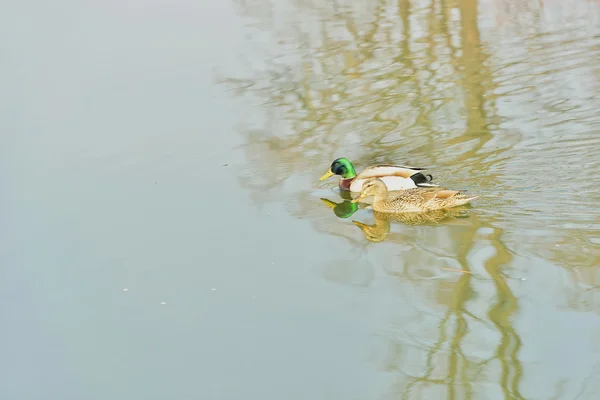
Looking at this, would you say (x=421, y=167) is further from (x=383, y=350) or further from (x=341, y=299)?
(x=383, y=350)

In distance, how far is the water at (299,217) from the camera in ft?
16.7

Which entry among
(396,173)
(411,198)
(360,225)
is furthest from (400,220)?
(396,173)

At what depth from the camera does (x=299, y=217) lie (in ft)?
23.5

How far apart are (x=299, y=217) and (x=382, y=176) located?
33.1 inches

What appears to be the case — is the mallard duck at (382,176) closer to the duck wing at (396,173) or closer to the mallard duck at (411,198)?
the duck wing at (396,173)

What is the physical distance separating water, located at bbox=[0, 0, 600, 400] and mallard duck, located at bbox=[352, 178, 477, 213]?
15 cm

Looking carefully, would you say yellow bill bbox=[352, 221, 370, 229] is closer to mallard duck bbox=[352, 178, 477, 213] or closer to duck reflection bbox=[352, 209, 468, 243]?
duck reflection bbox=[352, 209, 468, 243]

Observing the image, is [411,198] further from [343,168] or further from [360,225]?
[343,168]

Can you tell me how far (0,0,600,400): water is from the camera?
509 centimetres

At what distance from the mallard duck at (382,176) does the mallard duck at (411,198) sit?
10cm

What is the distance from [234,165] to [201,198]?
75cm

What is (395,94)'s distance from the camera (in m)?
9.71

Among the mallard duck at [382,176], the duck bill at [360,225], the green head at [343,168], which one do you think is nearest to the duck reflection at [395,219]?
the duck bill at [360,225]

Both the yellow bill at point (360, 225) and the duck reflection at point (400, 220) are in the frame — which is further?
the yellow bill at point (360, 225)
